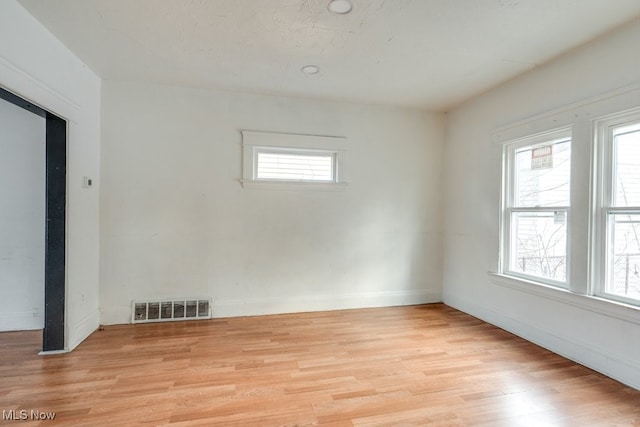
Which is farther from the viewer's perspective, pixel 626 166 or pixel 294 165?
pixel 294 165

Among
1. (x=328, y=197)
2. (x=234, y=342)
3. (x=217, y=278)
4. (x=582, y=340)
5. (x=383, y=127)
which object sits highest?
(x=383, y=127)

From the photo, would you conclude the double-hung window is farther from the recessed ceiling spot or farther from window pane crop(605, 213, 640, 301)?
the recessed ceiling spot

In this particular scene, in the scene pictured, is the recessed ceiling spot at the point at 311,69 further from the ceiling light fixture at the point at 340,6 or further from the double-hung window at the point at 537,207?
the double-hung window at the point at 537,207

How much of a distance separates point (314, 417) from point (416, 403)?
27.0 inches

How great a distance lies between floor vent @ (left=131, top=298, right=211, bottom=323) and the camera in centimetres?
324

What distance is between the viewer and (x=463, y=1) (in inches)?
77.1

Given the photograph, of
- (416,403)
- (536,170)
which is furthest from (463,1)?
(416,403)

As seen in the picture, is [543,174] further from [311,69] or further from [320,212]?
[311,69]

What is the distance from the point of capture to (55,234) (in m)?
2.52

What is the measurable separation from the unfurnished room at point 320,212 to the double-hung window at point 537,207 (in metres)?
0.02

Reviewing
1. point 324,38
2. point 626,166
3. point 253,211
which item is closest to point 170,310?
point 253,211

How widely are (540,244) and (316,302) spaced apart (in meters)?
2.54

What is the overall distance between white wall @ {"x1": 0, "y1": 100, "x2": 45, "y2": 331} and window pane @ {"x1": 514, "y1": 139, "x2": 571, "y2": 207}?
196 inches

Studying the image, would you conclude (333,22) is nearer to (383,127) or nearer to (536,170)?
(383,127)
